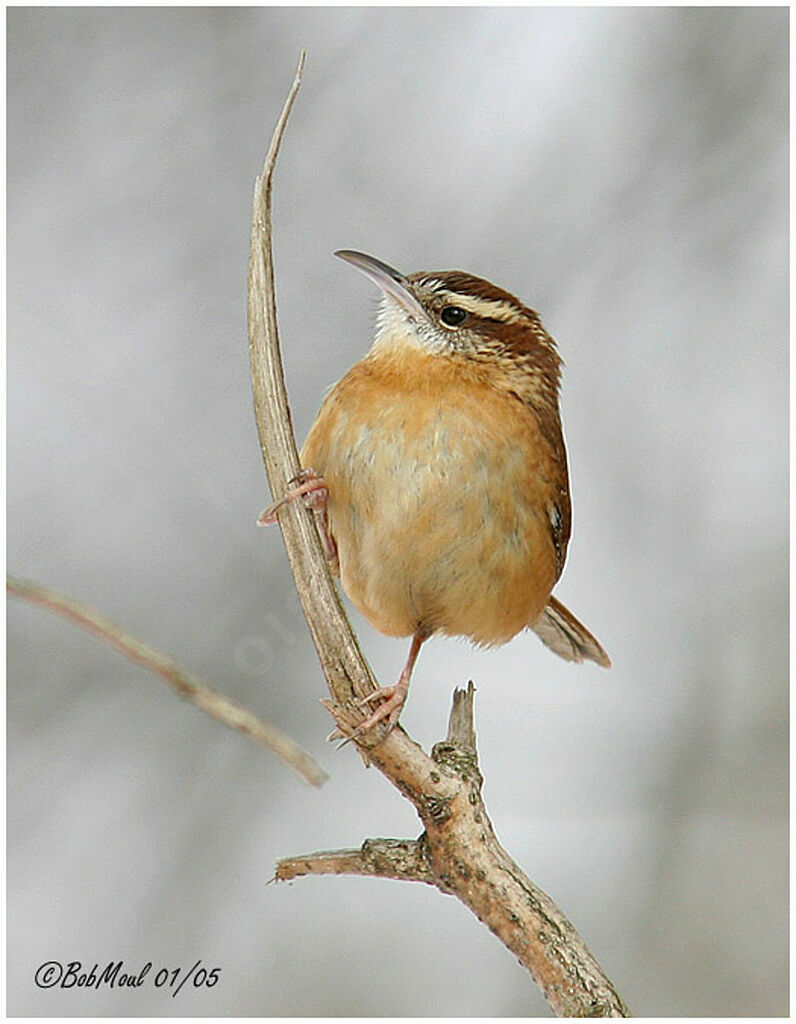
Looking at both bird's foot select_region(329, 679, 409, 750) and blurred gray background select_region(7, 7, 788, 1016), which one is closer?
bird's foot select_region(329, 679, 409, 750)

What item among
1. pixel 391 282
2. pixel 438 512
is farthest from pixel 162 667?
Answer: pixel 391 282

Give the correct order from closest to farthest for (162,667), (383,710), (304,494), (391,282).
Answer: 1. (162,667)
2. (383,710)
3. (304,494)
4. (391,282)

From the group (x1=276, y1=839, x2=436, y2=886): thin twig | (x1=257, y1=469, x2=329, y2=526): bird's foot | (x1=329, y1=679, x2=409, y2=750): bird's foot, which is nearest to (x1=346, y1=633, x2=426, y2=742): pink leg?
(x1=329, y1=679, x2=409, y2=750): bird's foot

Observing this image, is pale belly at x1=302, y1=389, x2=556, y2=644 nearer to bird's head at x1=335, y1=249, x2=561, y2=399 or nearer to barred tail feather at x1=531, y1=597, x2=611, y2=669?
bird's head at x1=335, y1=249, x2=561, y2=399

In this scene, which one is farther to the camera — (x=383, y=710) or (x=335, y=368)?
(x=335, y=368)

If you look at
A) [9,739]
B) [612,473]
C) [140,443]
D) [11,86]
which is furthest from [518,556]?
[11,86]

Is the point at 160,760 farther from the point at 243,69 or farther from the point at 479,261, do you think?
the point at 243,69

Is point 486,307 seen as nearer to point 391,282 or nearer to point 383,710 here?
point 391,282
